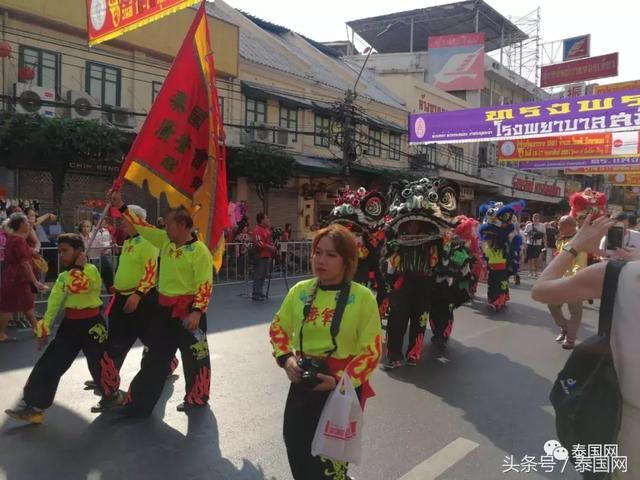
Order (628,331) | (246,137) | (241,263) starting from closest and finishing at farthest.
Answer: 1. (628,331)
2. (241,263)
3. (246,137)

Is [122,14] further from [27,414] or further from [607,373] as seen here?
[607,373]

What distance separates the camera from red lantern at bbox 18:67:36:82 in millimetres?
12711

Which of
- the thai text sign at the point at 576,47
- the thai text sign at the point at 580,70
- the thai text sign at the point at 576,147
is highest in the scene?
the thai text sign at the point at 576,47

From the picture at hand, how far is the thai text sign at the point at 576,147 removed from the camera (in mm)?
15156

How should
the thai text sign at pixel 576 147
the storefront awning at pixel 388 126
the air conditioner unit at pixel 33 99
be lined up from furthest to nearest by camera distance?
1. the storefront awning at pixel 388 126
2. the thai text sign at pixel 576 147
3. the air conditioner unit at pixel 33 99

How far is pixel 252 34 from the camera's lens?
2253cm

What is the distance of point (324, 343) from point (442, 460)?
65.9 inches

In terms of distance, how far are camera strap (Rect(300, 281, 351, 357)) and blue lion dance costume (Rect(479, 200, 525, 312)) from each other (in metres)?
7.05

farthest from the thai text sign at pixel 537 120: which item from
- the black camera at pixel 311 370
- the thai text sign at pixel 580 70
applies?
the thai text sign at pixel 580 70

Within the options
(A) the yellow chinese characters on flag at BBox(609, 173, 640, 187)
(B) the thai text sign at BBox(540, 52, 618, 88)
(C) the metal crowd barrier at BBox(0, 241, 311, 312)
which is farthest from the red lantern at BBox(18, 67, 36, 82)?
(B) the thai text sign at BBox(540, 52, 618, 88)

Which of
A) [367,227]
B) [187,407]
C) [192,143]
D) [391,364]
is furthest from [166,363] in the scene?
[367,227]

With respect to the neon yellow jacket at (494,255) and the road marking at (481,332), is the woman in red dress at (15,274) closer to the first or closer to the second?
the road marking at (481,332)

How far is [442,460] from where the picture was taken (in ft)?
12.1

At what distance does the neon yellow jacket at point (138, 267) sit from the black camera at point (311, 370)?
2.61 meters
